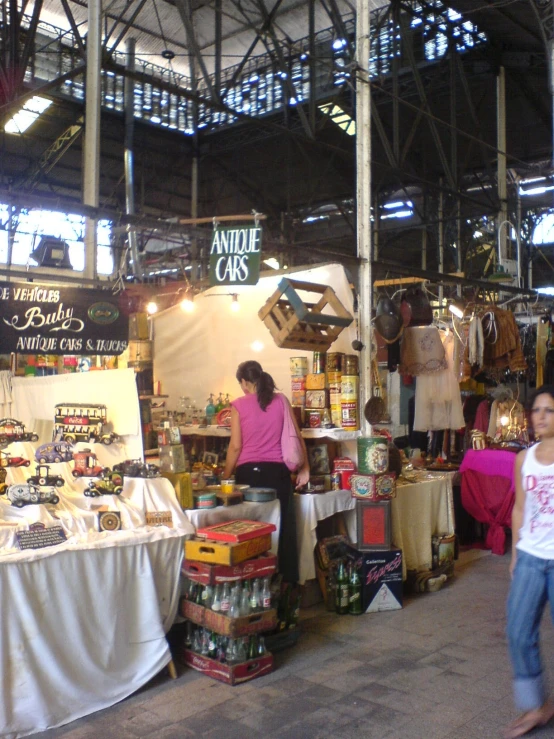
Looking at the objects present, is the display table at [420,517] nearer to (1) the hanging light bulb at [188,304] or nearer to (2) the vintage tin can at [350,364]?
(2) the vintage tin can at [350,364]

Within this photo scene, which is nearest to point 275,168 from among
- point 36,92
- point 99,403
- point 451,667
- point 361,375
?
point 36,92

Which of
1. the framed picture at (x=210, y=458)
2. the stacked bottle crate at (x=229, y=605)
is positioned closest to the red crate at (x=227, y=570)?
the stacked bottle crate at (x=229, y=605)

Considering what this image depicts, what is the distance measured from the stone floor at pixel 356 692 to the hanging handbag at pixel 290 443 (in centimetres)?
103

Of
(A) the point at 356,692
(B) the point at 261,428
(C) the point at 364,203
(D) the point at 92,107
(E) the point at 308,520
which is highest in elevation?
(D) the point at 92,107

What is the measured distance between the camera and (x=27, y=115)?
11.9 m

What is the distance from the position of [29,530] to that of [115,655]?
0.74 metres

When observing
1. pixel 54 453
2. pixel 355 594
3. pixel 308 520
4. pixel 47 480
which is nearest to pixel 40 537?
pixel 47 480

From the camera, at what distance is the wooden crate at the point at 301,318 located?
499 cm

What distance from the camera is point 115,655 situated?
355 centimetres

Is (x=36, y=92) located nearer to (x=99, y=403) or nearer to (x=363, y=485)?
(x=99, y=403)

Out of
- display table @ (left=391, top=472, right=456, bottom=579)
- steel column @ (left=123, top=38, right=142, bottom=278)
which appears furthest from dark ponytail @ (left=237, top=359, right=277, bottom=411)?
steel column @ (left=123, top=38, right=142, bottom=278)

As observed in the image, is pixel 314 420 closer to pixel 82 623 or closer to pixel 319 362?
pixel 319 362

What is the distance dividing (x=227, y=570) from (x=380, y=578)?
1.60 m

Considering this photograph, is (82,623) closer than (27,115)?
Yes
